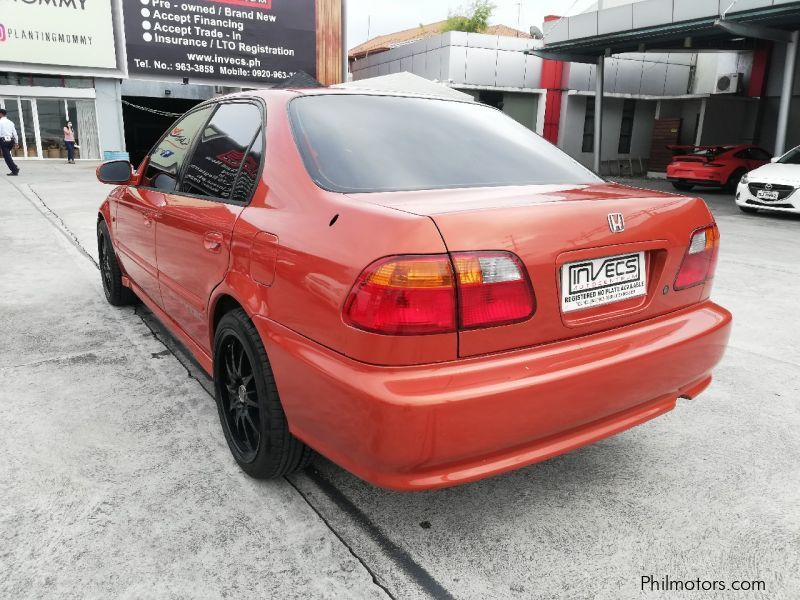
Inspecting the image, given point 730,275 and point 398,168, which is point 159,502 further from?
point 730,275

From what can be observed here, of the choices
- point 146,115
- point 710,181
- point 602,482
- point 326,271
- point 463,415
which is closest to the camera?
point 463,415

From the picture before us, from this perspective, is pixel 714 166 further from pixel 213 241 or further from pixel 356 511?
pixel 356 511

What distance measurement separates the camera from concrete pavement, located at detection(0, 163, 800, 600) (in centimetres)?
190

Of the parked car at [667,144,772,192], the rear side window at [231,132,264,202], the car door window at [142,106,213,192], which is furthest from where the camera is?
the parked car at [667,144,772,192]

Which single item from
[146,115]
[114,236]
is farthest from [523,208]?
[146,115]

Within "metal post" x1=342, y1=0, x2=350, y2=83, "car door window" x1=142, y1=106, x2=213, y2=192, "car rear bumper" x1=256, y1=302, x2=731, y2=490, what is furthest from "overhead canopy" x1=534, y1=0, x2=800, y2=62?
"car rear bumper" x1=256, y1=302, x2=731, y2=490

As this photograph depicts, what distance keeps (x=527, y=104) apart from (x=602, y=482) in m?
24.5

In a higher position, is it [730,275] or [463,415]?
[463,415]

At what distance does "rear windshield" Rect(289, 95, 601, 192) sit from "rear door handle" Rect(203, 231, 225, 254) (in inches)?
20.2

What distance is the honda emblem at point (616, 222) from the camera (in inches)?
78.4

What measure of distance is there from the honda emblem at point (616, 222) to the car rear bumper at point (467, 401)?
1.11 feet

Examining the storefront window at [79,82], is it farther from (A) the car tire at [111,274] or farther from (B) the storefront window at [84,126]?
(A) the car tire at [111,274]

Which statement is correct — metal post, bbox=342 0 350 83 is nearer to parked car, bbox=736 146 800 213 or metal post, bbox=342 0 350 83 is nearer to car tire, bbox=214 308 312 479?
parked car, bbox=736 146 800 213

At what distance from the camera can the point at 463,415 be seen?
1.68 meters
